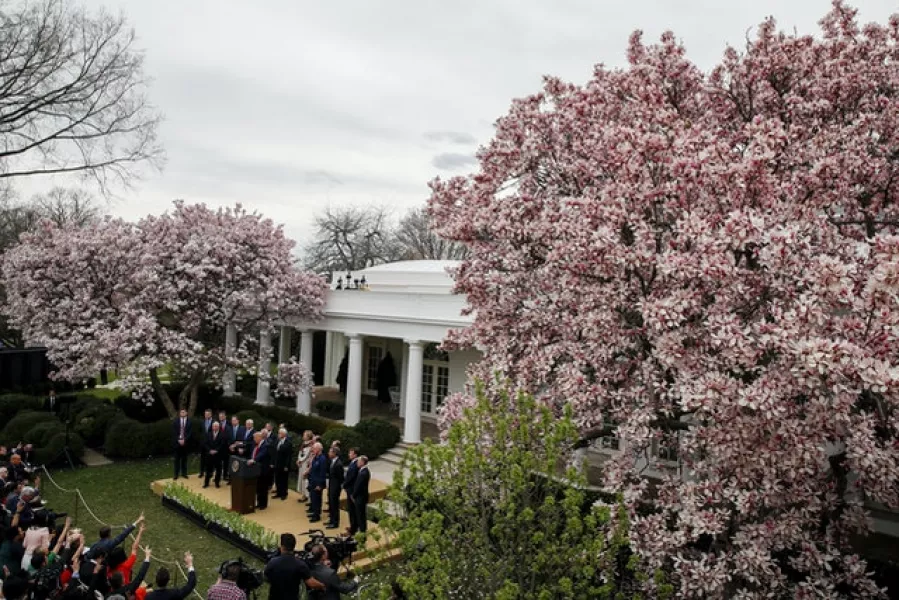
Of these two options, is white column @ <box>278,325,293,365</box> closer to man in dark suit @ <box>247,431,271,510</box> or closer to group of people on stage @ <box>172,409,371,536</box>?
group of people on stage @ <box>172,409,371,536</box>

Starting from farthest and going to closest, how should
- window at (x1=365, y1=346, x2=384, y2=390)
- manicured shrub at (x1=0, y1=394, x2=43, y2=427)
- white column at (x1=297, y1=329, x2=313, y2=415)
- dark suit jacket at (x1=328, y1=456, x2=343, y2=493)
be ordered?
window at (x1=365, y1=346, x2=384, y2=390) → white column at (x1=297, y1=329, x2=313, y2=415) → manicured shrub at (x1=0, y1=394, x2=43, y2=427) → dark suit jacket at (x1=328, y1=456, x2=343, y2=493)

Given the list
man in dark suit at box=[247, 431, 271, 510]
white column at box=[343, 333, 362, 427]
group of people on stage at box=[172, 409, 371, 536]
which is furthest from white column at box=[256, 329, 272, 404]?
man in dark suit at box=[247, 431, 271, 510]

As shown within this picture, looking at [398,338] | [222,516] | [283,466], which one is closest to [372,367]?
[398,338]

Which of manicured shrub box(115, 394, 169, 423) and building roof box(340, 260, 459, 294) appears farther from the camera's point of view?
building roof box(340, 260, 459, 294)

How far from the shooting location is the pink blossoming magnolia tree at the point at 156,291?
19.4m

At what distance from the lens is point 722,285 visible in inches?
265

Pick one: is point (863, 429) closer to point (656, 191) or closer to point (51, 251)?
point (656, 191)

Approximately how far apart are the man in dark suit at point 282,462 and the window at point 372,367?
1298 centimetres

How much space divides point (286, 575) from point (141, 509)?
8525 millimetres

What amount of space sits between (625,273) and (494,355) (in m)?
2.85

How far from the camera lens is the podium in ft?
42.7

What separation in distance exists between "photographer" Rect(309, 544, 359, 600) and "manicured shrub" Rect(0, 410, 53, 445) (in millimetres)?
14418

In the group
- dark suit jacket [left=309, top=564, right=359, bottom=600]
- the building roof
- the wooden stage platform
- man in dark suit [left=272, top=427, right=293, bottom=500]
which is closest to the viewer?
dark suit jacket [left=309, top=564, right=359, bottom=600]

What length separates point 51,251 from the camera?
20734 millimetres
